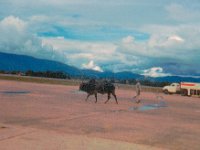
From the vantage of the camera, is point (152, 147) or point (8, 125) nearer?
point (152, 147)

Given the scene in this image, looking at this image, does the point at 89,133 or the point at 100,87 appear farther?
the point at 100,87

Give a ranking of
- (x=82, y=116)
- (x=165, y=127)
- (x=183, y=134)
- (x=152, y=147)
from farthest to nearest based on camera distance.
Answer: (x=82, y=116)
(x=165, y=127)
(x=183, y=134)
(x=152, y=147)

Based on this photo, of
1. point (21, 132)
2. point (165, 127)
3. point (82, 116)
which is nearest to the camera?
point (21, 132)

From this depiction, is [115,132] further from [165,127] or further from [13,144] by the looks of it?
[13,144]

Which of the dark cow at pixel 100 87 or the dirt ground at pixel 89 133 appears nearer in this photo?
the dirt ground at pixel 89 133

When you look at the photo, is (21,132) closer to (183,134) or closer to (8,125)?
(8,125)

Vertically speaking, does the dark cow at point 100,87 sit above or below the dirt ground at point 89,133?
above

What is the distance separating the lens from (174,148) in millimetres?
12398

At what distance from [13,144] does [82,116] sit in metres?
8.60

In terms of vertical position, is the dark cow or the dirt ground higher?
the dark cow

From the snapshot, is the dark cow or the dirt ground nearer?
the dirt ground

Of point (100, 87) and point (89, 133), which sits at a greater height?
point (100, 87)

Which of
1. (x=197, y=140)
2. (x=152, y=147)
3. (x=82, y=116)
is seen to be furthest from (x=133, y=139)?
(x=82, y=116)

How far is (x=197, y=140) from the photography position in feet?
46.4
